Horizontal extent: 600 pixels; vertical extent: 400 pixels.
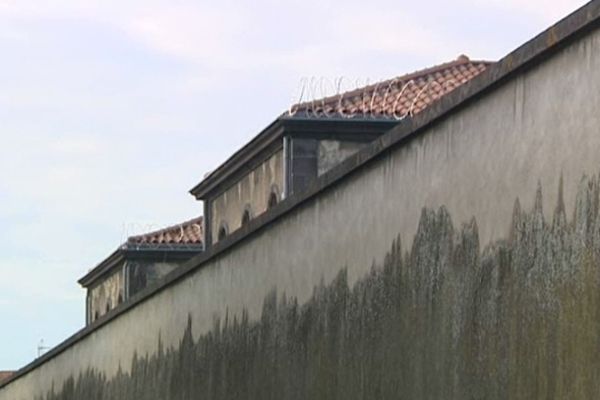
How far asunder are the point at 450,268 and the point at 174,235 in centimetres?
3696

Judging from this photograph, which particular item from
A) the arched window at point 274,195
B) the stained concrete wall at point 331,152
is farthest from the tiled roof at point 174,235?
the stained concrete wall at point 331,152

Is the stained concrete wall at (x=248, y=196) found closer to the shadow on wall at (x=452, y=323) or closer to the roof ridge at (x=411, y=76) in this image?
the roof ridge at (x=411, y=76)

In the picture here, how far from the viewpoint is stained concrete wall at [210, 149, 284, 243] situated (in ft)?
106

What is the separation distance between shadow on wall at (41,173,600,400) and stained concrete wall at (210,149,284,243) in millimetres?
19239

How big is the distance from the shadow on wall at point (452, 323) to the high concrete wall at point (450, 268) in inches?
0.4

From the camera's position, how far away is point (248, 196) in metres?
34.7

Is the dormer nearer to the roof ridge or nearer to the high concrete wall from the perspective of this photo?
the roof ridge

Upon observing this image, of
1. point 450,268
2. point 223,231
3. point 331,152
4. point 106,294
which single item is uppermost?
point 106,294

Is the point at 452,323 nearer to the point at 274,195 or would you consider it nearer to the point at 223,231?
the point at 274,195

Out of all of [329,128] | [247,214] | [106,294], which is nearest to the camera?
[329,128]

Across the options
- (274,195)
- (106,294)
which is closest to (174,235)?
(106,294)

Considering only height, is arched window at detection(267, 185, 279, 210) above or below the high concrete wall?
above

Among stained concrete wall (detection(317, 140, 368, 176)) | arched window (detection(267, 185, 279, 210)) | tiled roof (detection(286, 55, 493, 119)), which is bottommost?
arched window (detection(267, 185, 279, 210))

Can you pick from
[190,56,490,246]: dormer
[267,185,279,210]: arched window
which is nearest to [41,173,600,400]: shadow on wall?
[190,56,490,246]: dormer
